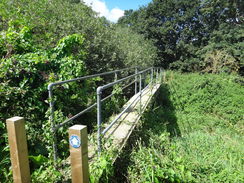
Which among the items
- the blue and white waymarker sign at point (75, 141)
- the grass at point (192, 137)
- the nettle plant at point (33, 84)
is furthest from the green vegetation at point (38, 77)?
the grass at point (192, 137)

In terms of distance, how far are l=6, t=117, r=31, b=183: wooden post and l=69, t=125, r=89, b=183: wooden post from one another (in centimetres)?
35

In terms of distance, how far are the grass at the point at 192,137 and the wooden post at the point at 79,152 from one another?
73 centimetres

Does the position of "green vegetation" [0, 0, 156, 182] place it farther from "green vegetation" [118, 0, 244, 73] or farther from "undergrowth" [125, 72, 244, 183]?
"green vegetation" [118, 0, 244, 73]

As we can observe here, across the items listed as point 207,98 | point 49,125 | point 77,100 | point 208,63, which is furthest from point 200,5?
point 49,125

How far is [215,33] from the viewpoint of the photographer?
15469 mm

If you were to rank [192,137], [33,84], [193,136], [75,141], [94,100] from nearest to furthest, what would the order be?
[75,141] → [33,84] → [94,100] → [192,137] → [193,136]

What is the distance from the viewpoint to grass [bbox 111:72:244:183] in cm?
186

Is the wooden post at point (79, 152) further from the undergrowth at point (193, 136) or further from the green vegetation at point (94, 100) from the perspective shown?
the undergrowth at point (193, 136)

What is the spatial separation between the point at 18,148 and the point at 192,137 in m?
4.01

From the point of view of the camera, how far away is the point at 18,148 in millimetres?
1141

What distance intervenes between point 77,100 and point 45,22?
2.74m

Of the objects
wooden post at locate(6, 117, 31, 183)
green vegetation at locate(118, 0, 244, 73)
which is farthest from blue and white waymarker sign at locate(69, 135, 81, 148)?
green vegetation at locate(118, 0, 244, 73)

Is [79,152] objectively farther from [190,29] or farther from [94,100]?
[190,29]

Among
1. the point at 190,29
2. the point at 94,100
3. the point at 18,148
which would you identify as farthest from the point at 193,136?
the point at 190,29
